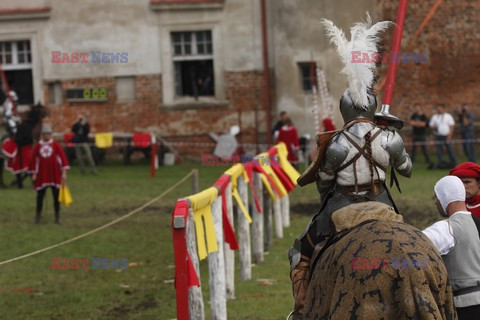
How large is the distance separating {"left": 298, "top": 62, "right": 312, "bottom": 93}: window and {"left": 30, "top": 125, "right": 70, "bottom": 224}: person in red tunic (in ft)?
45.2

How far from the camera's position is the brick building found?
31609 mm

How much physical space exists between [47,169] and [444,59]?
51.4 feet

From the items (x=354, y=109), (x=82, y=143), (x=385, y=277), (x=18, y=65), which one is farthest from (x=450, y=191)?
(x=18, y=65)

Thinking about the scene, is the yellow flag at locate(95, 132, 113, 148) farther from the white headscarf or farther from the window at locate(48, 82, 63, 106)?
the white headscarf

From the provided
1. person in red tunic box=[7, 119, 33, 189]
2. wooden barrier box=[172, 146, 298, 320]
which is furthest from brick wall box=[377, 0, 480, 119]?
wooden barrier box=[172, 146, 298, 320]

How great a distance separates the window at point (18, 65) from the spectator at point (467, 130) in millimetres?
12955

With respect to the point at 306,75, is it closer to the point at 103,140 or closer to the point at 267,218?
the point at 103,140

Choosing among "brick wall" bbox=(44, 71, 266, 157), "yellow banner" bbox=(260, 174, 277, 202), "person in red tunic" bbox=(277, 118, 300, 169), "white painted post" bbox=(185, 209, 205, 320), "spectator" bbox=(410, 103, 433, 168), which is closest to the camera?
"white painted post" bbox=(185, 209, 205, 320)

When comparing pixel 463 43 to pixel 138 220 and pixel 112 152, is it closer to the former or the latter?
pixel 112 152

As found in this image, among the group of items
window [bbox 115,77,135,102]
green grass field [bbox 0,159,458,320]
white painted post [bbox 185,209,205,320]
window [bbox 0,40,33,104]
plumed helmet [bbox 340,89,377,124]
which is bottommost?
green grass field [bbox 0,159,458,320]

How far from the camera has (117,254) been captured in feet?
50.5

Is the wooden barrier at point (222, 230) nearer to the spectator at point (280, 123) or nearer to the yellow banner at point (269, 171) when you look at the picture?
the yellow banner at point (269, 171)

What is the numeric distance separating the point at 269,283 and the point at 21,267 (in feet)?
11.8

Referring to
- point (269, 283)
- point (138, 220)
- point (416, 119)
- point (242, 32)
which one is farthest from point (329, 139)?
point (242, 32)
